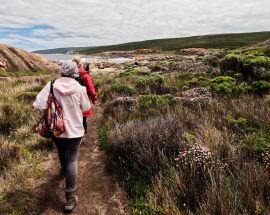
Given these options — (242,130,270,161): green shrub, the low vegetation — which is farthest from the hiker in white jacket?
(242,130,270,161): green shrub

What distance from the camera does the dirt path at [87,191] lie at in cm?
414

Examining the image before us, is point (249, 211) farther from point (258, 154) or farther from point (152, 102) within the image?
point (152, 102)

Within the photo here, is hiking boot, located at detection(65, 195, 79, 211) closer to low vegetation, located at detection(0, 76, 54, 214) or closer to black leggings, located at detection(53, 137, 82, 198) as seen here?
Result: black leggings, located at detection(53, 137, 82, 198)

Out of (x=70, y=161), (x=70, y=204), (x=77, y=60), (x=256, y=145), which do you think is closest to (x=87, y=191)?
(x=70, y=204)

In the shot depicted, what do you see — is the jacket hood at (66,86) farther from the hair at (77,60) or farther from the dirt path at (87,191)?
the hair at (77,60)

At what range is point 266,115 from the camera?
19.0 ft

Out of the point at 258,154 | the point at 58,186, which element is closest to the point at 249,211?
the point at 258,154

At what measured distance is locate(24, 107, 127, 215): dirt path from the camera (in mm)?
4145

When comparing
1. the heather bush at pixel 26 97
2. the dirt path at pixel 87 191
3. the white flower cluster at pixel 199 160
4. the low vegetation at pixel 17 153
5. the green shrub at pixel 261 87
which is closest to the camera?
the white flower cluster at pixel 199 160

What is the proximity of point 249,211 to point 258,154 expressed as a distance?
142 centimetres

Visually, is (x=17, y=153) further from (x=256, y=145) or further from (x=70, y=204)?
(x=256, y=145)

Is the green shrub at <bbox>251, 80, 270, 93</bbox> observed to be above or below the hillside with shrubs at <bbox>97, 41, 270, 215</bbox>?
above

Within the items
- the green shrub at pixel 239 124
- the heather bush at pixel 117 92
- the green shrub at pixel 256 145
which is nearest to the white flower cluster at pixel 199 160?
the green shrub at pixel 256 145

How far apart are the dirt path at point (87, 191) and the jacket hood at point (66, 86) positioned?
1.75 metres
